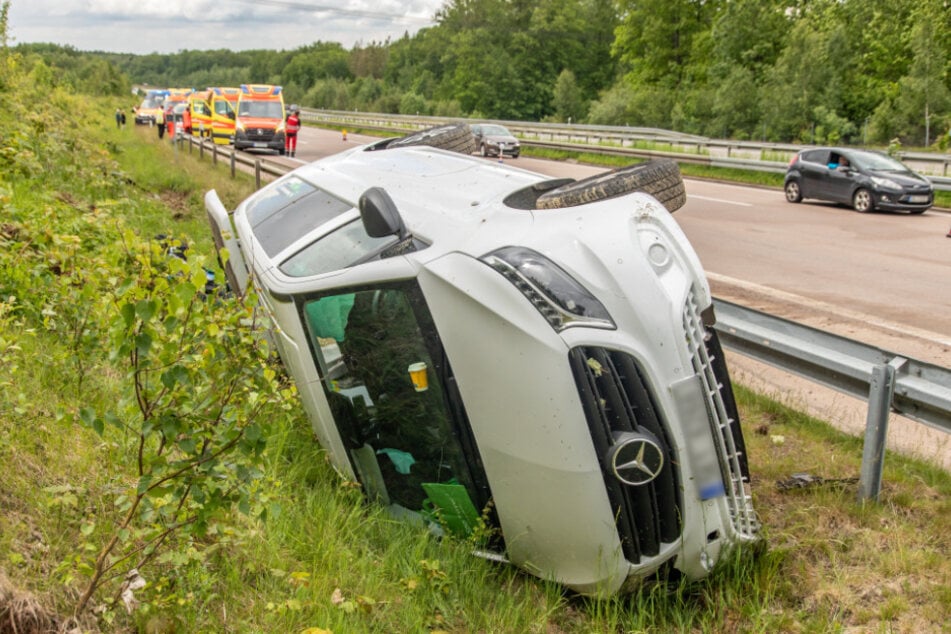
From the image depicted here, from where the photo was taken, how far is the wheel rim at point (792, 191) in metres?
17.6

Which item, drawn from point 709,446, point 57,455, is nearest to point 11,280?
point 57,455

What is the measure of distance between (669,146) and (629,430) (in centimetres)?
2752

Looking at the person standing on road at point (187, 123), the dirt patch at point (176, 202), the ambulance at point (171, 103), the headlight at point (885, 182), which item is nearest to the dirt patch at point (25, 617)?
the dirt patch at point (176, 202)

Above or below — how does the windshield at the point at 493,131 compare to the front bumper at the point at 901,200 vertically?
above

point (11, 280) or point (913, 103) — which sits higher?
point (913, 103)

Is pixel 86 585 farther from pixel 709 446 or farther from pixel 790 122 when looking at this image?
pixel 790 122

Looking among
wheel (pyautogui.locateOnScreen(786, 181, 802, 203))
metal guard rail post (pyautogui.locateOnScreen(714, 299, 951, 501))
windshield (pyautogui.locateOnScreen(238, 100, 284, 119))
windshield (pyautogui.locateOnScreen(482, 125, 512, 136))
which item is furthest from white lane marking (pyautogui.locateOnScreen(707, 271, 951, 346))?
windshield (pyautogui.locateOnScreen(238, 100, 284, 119))

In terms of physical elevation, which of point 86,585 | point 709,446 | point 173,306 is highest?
point 173,306

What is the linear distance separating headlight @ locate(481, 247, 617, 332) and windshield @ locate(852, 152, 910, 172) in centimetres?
1509

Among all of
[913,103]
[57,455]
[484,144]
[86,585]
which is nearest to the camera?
[86,585]

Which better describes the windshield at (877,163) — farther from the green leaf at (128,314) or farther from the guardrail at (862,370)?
the green leaf at (128,314)

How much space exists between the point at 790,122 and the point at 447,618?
144 ft

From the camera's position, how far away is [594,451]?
3.09 m

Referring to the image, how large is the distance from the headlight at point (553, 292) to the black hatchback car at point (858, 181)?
1453 centimetres
